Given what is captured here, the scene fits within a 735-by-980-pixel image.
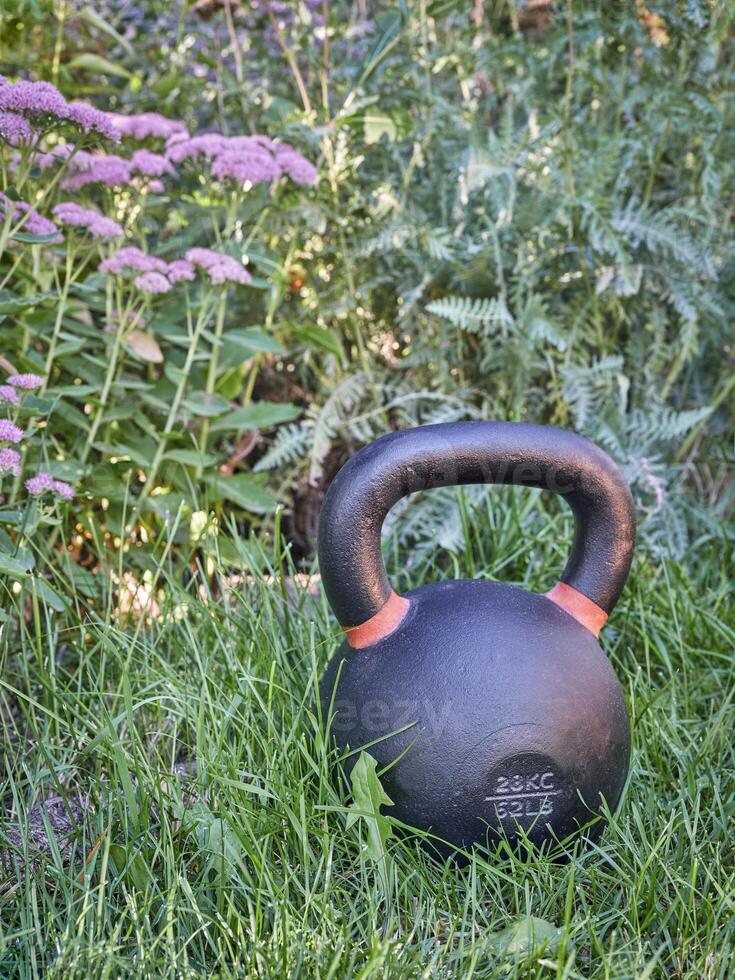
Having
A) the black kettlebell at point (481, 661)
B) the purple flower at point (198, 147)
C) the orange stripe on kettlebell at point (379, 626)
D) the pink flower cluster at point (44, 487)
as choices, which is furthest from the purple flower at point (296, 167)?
the orange stripe on kettlebell at point (379, 626)

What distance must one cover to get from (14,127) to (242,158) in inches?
24.0

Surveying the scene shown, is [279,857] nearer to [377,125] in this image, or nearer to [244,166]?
[244,166]

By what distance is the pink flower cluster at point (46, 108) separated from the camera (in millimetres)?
1757

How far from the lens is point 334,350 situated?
2.58m

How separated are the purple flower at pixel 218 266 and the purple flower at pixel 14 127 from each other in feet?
1.45

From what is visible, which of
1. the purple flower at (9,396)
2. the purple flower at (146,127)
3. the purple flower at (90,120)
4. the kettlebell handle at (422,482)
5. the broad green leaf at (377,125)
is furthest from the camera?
the broad green leaf at (377,125)

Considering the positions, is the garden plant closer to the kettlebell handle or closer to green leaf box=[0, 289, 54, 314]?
green leaf box=[0, 289, 54, 314]

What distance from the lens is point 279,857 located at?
4.82ft

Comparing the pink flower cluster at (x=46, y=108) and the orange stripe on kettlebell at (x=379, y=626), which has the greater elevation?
the pink flower cluster at (x=46, y=108)

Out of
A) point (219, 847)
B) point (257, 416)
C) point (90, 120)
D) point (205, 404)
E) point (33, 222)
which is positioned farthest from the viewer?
point (257, 416)

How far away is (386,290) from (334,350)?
19.4 inches

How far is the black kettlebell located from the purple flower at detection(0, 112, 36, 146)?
95 cm

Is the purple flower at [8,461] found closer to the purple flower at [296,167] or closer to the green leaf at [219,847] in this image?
the green leaf at [219,847]

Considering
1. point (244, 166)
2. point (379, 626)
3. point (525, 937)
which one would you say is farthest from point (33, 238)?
point (525, 937)
